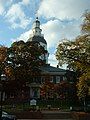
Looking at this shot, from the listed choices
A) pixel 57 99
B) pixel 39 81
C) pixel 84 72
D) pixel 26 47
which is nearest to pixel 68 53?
pixel 84 72

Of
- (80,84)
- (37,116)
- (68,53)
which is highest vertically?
(68,53)

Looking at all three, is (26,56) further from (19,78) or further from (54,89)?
(54,89)

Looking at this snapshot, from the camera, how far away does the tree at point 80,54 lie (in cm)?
4338

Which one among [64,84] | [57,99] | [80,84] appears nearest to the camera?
[80,84]

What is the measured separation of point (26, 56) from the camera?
6750 centimetres

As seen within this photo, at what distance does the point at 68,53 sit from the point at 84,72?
2979mm

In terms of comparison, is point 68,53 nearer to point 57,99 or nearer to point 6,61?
point 6,61

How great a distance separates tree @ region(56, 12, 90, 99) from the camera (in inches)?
1708

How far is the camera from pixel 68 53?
147ft

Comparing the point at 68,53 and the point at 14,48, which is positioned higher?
the point at 14,48

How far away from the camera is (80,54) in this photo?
146 feet

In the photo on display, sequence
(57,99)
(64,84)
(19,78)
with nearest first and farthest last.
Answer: (19,78), (64,84), (57,99)

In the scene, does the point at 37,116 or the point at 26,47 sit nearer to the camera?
the point at 37,116

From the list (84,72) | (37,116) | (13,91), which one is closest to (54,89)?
(13,91)
